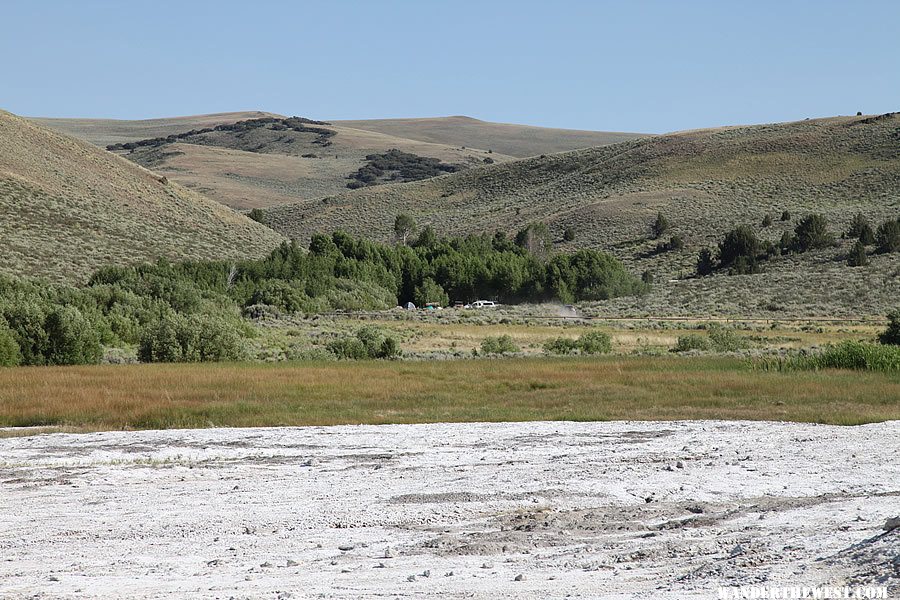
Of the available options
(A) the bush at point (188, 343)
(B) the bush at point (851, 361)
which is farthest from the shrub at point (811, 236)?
(A) the bush at point (188, 343)

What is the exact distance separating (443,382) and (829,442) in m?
12.6

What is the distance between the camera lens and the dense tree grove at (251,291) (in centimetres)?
3412

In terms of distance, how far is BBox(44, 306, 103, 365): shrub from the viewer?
33375mm

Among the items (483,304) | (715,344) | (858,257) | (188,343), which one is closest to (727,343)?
(715,344)

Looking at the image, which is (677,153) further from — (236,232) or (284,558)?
(284,558)

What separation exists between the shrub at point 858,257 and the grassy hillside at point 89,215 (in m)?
45.9

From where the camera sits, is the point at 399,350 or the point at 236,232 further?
the point at 236,232

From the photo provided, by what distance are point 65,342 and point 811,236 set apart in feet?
224

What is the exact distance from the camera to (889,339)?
41500 millimetres

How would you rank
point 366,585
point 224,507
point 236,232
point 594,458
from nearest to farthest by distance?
point 366,585, point 224,507, point 594,458, point 236,232

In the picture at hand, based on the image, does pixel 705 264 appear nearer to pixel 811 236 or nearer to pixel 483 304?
pixel 811 236

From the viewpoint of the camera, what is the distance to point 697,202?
11619cm

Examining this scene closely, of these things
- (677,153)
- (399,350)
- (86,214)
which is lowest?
(399,350)

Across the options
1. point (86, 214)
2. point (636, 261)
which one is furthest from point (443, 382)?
point (636, 261)
